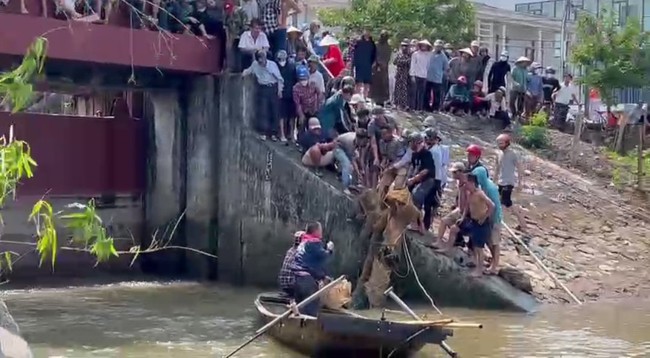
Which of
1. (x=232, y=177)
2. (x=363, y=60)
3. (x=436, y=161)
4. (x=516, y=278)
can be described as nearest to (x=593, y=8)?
(x=363, y=60)

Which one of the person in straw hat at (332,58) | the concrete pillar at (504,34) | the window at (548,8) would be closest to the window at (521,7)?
the window at (548,8)

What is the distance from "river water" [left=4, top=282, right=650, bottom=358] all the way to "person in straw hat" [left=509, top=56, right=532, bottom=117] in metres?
8.85

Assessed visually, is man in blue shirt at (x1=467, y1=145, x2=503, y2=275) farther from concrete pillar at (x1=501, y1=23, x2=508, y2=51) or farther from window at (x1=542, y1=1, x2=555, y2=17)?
window at (x1=542, y1=1, x2=555, y2=17)

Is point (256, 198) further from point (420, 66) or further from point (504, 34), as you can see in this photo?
point (504, 34)

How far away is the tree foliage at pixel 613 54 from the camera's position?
1007 inches

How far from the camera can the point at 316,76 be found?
20.1m

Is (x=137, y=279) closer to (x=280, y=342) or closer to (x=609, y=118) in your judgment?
(x=280, y=342)

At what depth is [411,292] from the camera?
18.0 metres

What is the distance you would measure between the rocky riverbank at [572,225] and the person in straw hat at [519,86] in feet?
3.60

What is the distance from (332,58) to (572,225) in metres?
5.43

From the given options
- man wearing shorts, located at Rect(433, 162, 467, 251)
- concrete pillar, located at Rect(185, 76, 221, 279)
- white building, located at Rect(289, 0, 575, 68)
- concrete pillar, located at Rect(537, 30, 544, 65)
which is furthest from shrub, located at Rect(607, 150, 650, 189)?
concrete pillar, located at Rect(537, 30, 544, 65)

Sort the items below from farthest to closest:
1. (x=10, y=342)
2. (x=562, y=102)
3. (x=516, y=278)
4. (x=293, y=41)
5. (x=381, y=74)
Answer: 1. (x=562, y=102)
2. (x=381, y=74)
3. (x=293, y=41)
4. (x=516, y=278)
5. (x=10, y=342)

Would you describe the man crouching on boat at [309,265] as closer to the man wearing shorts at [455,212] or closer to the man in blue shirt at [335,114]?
the man wearing shorts at [455,212]

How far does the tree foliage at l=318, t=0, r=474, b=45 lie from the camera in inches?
1329
